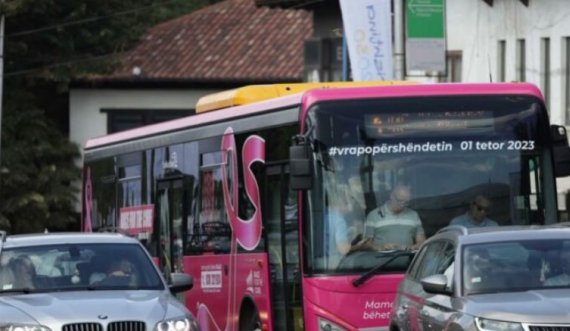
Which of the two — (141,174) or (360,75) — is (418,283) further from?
(360,75)

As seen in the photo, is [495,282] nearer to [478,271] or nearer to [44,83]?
[478,271]

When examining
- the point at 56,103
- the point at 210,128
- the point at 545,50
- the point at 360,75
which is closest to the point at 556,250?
the point at 210,128

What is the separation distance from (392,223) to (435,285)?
275 cm

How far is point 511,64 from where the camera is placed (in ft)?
118

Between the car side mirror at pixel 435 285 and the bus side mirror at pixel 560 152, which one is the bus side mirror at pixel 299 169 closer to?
the bus side mirror at pixel 560 152

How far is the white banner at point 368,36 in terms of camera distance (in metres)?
29.0

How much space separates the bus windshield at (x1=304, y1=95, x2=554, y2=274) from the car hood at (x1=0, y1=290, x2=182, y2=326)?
1.89 m

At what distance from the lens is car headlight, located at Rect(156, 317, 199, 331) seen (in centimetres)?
1454

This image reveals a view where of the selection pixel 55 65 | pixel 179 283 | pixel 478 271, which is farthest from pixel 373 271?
pixel 55 65

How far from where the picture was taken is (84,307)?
1468cm

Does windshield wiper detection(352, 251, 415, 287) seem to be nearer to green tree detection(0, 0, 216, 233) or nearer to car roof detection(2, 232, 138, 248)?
car roof detection(2, 232, 138, 248)

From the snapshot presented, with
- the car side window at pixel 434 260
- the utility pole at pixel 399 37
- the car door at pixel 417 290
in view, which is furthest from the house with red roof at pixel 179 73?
the car side window at pixel 434 260

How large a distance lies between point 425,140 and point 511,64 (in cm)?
1972

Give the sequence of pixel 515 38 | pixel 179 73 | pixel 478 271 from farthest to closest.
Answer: pixel 179 73 → pixel 515 38 → pixel 478 271
